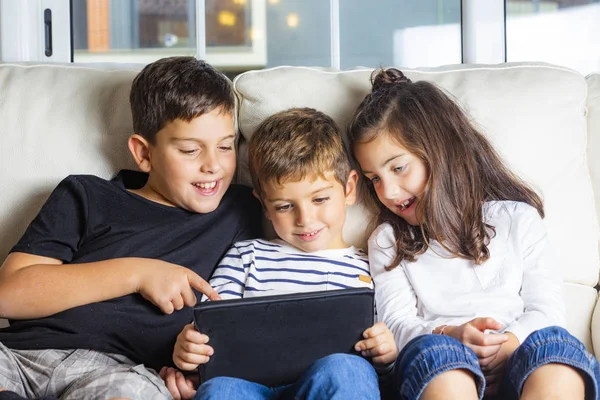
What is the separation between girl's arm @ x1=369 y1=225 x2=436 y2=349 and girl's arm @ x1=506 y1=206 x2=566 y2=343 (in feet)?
0.57

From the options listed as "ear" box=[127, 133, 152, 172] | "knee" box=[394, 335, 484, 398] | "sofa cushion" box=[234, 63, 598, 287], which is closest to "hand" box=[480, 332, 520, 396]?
"knee" box=[394, 335, 484, 398]

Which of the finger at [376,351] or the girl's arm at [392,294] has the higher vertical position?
the girl's arm at [392,294]

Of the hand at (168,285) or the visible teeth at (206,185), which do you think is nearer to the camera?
the hand at (168,285)

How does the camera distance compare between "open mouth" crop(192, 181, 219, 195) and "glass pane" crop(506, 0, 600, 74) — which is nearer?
"open mouth" crop(192, 181, 219, 195)

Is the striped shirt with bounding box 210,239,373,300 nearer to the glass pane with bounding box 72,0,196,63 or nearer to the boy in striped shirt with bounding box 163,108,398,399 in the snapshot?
the boy in striped shirt with bounding box 163,108,398,399

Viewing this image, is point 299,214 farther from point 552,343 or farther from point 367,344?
point 552,343

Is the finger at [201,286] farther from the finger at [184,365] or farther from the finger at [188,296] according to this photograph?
the finger at [184,365]

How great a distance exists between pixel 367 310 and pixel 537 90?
69 cm

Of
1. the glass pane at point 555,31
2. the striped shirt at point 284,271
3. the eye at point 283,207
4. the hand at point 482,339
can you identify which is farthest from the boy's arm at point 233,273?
the glass pane at point 555,31

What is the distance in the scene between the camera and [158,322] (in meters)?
1.34

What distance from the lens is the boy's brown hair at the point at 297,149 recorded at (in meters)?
1.38

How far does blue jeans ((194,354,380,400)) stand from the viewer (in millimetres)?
1072

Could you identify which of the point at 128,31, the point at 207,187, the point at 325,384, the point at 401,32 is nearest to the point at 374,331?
the point at 325,384

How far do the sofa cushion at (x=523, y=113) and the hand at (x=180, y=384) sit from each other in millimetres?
464
